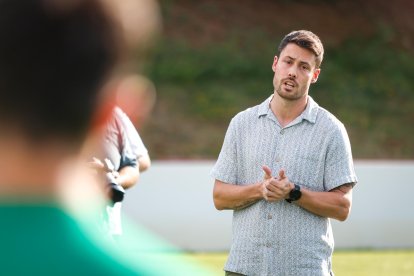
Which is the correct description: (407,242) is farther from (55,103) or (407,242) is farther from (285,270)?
(55,103)

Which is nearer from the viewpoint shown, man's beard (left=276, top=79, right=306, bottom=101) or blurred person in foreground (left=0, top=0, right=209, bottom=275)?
blurred person in foreground (left=0, top=0, right=209, bottom=275)

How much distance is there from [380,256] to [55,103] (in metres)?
12.6

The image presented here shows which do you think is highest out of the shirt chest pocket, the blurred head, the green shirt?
the shirt chest pocket

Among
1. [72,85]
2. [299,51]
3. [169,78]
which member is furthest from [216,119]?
[72,85]

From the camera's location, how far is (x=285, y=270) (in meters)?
5.11

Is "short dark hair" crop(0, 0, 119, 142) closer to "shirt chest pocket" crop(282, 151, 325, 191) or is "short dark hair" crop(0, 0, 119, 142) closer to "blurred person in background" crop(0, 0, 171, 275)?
"blurred person in background" crop(0, 0, 171, 275)

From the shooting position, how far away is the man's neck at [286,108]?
210 inches

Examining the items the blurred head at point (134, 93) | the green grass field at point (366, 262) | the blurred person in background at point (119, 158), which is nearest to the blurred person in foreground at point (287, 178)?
the blurred person in background at point (119, 158)

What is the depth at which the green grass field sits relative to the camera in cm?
1181

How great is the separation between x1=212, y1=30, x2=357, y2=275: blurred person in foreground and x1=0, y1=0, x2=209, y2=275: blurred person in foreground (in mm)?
3670

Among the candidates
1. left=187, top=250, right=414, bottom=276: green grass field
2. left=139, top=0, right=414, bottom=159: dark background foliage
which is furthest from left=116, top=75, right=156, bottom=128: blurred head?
left=139, top=0, right=414, bottom=159: dark background foliage

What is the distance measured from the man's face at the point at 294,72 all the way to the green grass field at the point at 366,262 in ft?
19.1

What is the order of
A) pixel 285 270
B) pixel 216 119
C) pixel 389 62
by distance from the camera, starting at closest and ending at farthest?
pixel 285 270
pixel 216 119
pixel 389 62

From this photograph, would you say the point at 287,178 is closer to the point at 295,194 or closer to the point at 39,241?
the point at 295,194
